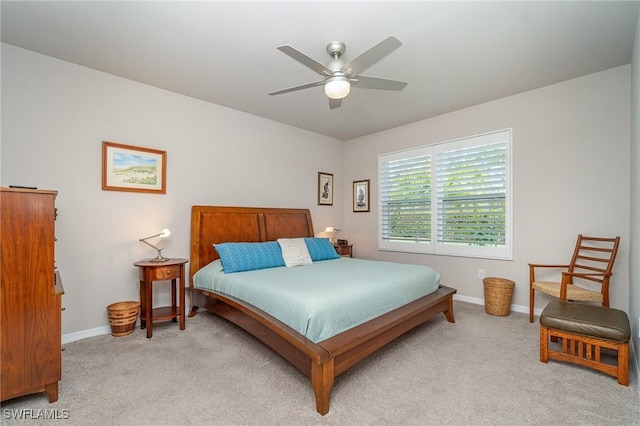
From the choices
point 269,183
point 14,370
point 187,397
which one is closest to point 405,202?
point 269,183

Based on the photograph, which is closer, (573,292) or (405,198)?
(573,292)

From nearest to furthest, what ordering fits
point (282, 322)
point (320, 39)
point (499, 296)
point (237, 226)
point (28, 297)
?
1. point (28, 297)
2. point (282, 322)
3. point (320, 39)
4. point (499, 296)
5. point (237, 226)

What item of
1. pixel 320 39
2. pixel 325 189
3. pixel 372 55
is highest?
pixel 320 39

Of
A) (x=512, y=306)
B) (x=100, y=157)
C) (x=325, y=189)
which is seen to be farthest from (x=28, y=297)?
(x=512, y=306)

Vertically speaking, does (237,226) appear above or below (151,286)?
above

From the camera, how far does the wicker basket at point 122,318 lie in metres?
2.94

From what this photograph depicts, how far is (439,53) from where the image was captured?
272cm

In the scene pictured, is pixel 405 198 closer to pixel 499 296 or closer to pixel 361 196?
pixel 361 196

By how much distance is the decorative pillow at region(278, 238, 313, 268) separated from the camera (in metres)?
3.60

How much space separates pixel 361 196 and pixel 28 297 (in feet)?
15.1

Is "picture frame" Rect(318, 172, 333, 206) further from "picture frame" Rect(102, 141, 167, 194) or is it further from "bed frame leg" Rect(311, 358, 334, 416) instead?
"bed frame leg" Rect(311, 358, 334, 416)

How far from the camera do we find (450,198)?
4.32m

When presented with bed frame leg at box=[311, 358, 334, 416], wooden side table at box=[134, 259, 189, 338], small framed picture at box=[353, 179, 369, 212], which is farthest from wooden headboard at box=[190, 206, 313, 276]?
bed frame leg at box=[311, 358, 334, 416]

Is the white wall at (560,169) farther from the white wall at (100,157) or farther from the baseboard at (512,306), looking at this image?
the white wall at (100,157)
